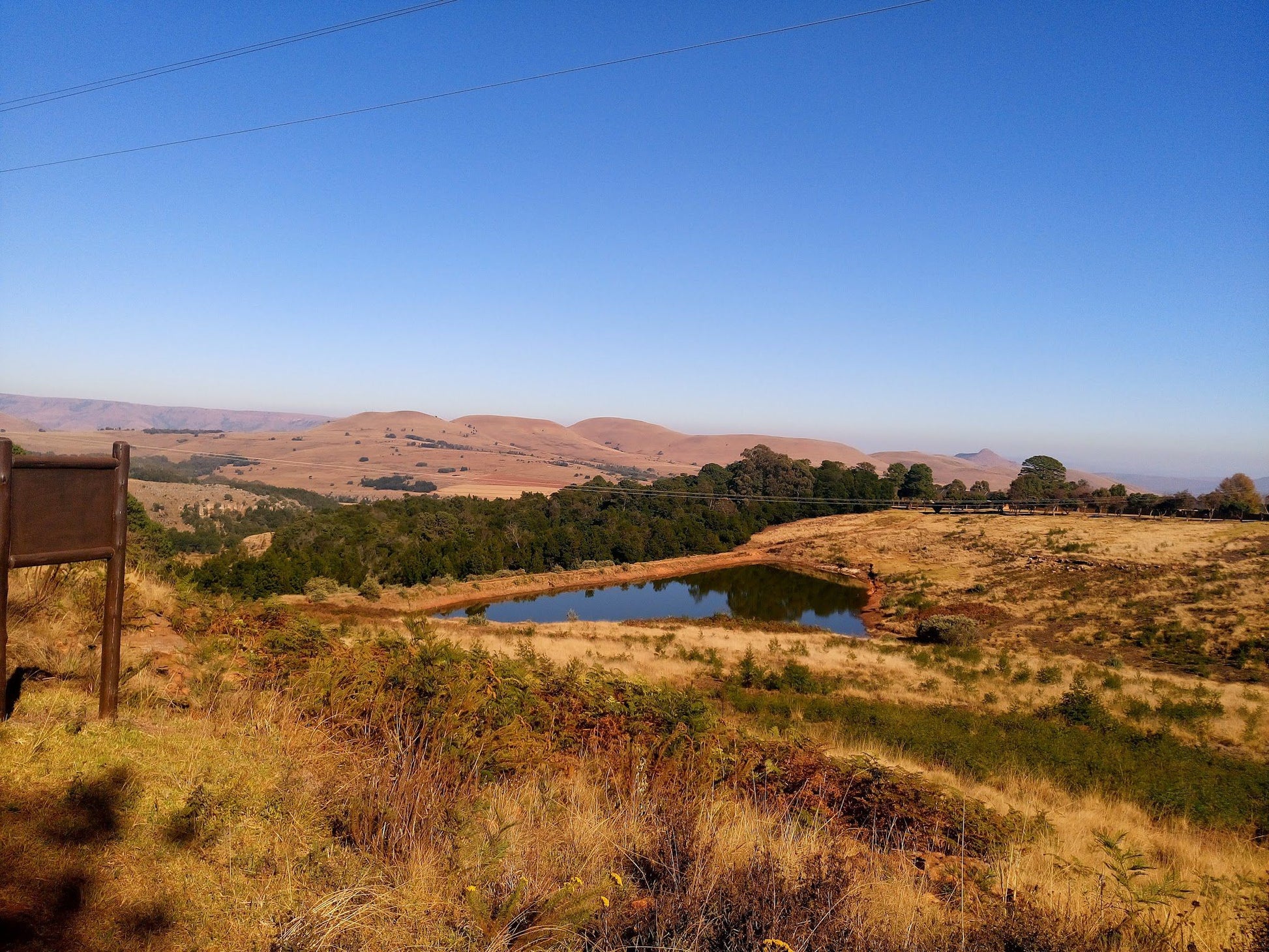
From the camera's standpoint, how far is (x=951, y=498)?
63.6 m

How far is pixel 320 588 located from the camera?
32750 mm

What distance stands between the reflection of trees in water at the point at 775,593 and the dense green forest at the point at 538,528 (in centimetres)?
676

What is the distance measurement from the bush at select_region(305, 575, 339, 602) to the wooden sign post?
28.3 meters

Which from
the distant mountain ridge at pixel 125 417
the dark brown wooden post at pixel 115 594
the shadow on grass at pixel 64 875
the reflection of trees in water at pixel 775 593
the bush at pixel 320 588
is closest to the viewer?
the shadow on grass at pixel 64 875

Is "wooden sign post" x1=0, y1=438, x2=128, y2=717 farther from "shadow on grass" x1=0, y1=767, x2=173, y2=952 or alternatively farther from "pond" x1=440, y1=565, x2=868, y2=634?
"pond" x1=440, y1=565, x2=868, y2=634

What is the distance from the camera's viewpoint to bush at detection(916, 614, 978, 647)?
26.8 m

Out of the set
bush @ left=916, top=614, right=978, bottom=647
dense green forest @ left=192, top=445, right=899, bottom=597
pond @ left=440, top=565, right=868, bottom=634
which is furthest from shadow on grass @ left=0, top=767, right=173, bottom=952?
pond @ left=440, top=565, right=868, bottom=634

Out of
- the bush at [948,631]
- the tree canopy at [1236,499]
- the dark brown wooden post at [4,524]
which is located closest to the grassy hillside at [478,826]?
the dark brown wooden post at [4,524]

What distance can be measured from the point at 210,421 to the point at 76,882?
18878cm

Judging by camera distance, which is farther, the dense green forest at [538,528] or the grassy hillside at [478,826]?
the dense green forest at [538,528]

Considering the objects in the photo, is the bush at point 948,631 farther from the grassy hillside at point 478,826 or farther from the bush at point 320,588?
the bush at point 320,588

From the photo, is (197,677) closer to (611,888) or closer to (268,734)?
(268,734)

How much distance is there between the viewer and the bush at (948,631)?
26.8 m

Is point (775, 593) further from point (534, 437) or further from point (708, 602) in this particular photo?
point (534, 437)
